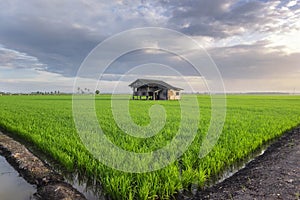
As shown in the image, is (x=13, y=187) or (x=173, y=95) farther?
(x=173, y=95)

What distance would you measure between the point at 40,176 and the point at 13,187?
53cm

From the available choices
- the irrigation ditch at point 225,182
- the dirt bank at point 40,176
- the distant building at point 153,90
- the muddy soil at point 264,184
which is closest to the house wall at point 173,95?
the distant building at point 153,90

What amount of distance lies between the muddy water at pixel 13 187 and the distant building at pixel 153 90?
33.0m

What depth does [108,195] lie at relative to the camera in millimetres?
4211

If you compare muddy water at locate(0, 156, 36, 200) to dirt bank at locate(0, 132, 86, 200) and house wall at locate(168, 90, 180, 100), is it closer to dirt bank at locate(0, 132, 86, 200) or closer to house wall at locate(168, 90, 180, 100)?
dirt bank at locate(0, 132, 86, 200)

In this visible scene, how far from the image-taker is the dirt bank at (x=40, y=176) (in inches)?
167

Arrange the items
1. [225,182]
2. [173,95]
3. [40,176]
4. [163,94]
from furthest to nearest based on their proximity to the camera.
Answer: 1. [173,95]
2. [163,94]
3. [40,176]
4. [225,182]

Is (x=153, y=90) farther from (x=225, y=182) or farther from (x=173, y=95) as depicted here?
(x=225, y=182)

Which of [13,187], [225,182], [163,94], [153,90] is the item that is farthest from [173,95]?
[13,187]

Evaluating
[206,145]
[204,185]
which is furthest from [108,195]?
[206,145]

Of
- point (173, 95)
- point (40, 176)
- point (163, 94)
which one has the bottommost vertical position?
point (40, 176)

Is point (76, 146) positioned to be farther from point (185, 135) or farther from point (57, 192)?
point (185, 135)

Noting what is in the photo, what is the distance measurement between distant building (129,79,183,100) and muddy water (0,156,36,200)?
33.0 meters

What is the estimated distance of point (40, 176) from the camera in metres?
5.08
